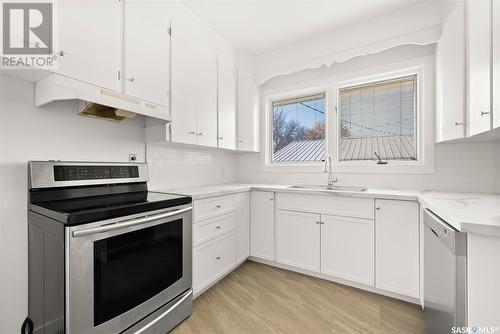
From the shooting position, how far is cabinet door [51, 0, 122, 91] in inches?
51.1

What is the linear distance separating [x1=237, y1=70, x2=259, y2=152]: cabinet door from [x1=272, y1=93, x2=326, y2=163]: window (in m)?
0.34

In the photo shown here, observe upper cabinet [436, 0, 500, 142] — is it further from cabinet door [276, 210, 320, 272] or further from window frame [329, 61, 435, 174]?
cabinet door [276, 210, 320, 272]

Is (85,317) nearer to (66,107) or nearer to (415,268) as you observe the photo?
(66,107)

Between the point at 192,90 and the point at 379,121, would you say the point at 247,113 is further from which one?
the point at 379,121

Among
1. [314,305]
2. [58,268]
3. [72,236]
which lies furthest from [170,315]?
[314,305]

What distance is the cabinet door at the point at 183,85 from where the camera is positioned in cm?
202

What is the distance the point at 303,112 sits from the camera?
A: 3.11 m

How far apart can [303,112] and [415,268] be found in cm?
215

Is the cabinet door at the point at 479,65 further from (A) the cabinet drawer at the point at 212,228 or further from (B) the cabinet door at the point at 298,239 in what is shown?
(A) the cabinet drawer at the point at 212,228

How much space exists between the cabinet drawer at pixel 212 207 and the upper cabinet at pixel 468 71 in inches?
78.3

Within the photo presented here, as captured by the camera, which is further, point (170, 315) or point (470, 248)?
point (170, 315)

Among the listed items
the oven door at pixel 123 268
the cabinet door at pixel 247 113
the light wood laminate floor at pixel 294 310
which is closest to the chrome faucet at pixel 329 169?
the cabinet door at pixel 247 113

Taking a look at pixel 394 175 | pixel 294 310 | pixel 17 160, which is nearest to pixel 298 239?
pixel 294 310

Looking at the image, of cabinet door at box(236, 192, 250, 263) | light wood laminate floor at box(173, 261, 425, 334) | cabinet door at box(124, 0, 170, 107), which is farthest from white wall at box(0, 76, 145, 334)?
cabinet door at box(236, 192, 250, 263)
